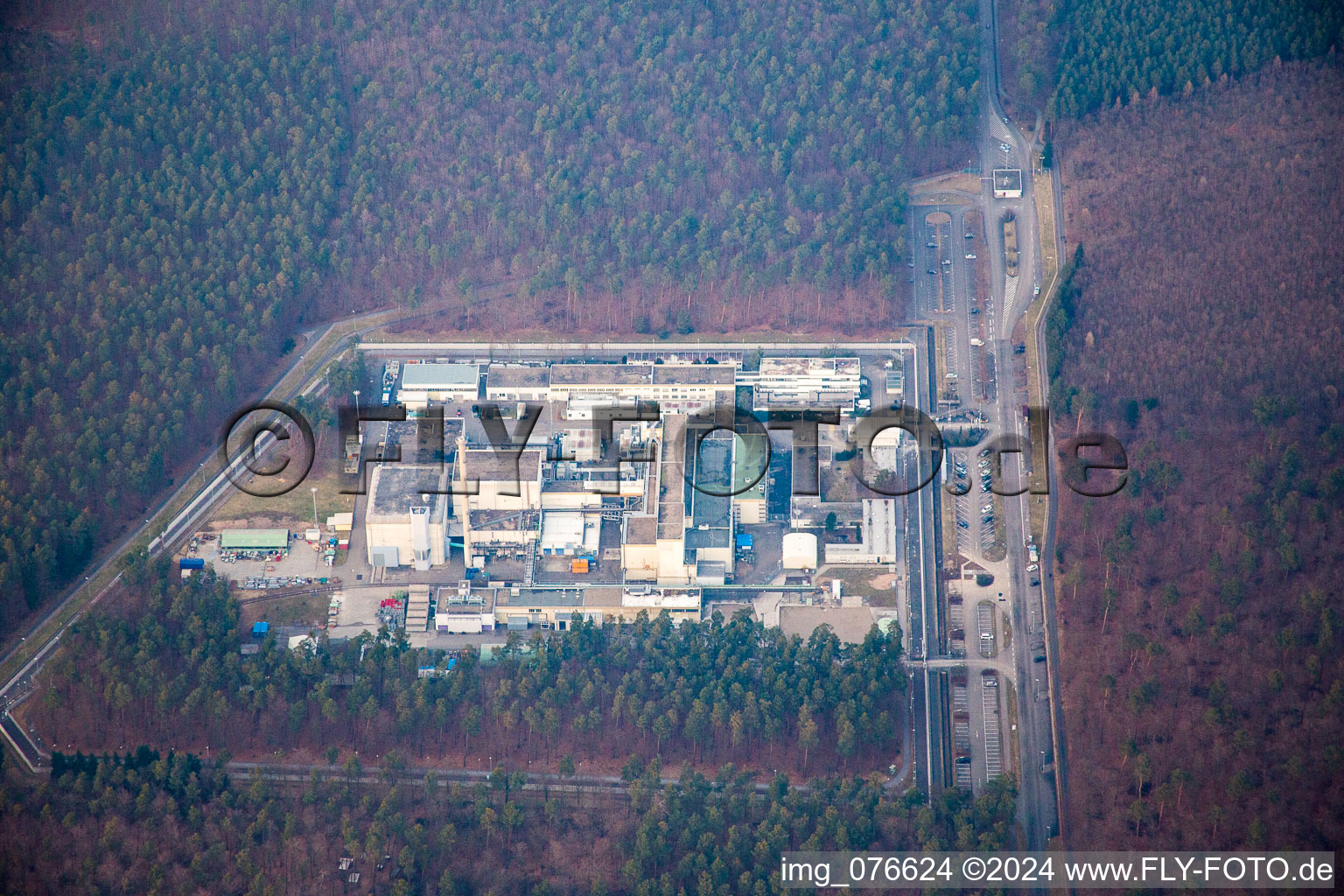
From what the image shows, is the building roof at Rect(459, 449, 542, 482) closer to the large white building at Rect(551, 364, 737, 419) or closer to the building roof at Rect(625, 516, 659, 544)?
the building roof at Rect(625, 516, 659, 544)

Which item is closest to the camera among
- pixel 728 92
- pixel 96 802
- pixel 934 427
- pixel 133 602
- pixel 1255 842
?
pixel 1255 842

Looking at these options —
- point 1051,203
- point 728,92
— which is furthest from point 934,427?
point 728,92

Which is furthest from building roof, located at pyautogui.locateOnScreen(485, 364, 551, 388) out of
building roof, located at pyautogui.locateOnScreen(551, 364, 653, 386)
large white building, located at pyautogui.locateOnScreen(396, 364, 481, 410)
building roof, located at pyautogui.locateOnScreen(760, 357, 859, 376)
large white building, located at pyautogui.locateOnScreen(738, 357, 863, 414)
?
building roof, located at pyautogui.locateOnScreen(760, 357, 859, 376)

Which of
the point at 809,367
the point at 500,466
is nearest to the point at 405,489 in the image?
the point at 500,466

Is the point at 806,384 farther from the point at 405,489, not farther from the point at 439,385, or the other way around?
the point at 405,489

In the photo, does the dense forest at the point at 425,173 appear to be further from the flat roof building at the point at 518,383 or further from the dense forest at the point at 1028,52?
the flat roof building at the point at 518,383

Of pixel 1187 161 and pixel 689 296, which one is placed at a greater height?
pixel 1187 161

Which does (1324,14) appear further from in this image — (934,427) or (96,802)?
(96,802)

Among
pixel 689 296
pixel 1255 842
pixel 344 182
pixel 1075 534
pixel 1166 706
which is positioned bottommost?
pixel 1255 842
